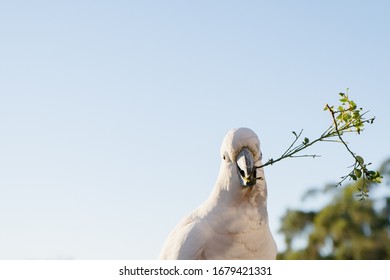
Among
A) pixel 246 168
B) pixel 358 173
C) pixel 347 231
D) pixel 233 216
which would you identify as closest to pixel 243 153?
pixel 246 168

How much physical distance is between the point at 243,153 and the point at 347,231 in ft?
71.7

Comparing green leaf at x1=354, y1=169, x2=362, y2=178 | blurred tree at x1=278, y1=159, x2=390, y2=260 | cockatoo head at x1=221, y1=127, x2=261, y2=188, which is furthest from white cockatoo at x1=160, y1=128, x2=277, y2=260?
blurred tree at x1=278, y1=159, x2=390, y2=260

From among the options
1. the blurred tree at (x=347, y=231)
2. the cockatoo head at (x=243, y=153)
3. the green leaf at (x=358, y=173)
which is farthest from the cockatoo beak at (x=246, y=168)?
the blurred tree at (x=347, y=231)

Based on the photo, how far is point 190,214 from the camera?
13.9 ft

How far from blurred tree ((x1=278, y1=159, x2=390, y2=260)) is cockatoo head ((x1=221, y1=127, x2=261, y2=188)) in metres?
19.9

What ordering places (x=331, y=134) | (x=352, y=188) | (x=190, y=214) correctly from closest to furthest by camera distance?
1. (x=331, y=134)
2. (x=190, y=214)
3. (x=352, y=188)

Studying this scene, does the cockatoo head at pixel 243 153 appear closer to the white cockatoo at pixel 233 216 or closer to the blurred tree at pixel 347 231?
the white cockatoo at pixel 233 216

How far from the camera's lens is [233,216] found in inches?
155

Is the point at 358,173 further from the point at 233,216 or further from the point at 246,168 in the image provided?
the point at 233,216

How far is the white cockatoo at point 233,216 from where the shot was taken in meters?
3.92
